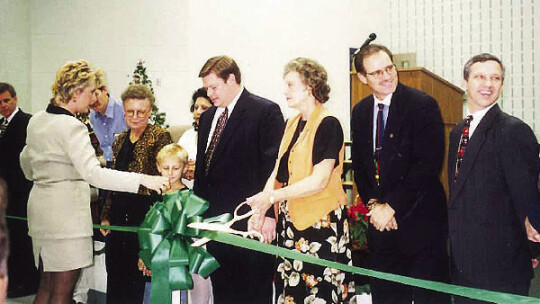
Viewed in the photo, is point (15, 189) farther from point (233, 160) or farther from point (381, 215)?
point (381, 215)

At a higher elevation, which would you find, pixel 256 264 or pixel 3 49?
pixel 3 49

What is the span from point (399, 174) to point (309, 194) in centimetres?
36

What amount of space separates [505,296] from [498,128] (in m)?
0.58

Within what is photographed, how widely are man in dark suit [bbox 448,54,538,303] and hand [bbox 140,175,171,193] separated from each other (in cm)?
121

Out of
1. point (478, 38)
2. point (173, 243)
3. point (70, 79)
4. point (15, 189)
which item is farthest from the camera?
point (15, 189)

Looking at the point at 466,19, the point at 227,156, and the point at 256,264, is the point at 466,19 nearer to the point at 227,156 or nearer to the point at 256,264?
the point at 227,156

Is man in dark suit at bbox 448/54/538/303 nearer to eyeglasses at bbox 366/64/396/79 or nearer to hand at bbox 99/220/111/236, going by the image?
eyeglasses at bbox 366/64/396/79

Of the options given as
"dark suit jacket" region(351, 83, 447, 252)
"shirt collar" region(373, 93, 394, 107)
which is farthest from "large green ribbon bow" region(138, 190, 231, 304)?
"shirt collar" region(373, 93, 394, 107)

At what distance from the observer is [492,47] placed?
7.38 feet

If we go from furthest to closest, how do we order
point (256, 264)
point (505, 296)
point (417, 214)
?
point (256, 264) → point (417, 214) → point (505, 296)

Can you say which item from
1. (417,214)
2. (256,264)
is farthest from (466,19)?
(256,264)

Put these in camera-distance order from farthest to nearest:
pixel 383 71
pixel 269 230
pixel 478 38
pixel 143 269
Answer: pixel 143 269 < pixel 269 230 < pixel 383 71 < pixel 478 38

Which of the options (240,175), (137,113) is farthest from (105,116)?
(240,175)

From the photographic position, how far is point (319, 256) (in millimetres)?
2557
